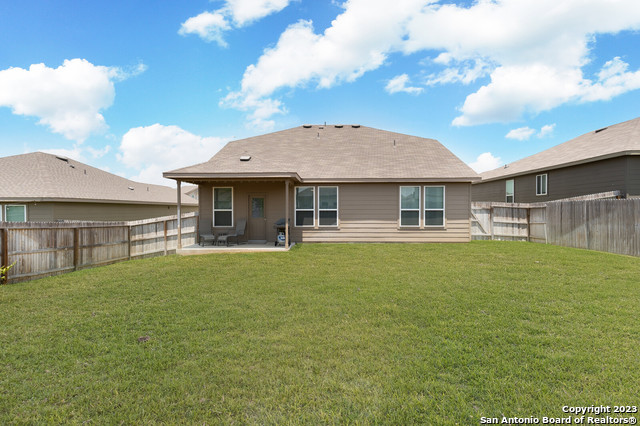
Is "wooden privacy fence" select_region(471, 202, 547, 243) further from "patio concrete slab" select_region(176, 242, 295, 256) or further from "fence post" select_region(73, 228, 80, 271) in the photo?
"fence post" select_region(73, 228, 80, 271)

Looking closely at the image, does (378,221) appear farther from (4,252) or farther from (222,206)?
(4,252)

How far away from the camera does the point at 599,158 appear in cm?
1303

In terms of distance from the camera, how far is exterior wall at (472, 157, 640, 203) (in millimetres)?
12523

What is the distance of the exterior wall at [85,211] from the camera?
1376 centimetres

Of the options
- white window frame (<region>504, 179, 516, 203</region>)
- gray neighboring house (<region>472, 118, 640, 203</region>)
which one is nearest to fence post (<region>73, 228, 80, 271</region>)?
gray neighboring house (<region>472, 118, 640, 203</region>)

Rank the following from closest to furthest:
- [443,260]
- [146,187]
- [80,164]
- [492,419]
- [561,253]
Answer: [492,419] < [443,260] < [561,253] < [80,164] < [146,187]

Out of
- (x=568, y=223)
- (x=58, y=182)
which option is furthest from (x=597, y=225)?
(x=58, y=182)

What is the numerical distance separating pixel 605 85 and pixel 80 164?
3323 centimetres

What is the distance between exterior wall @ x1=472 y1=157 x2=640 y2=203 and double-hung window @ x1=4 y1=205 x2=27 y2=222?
27150 millimetres

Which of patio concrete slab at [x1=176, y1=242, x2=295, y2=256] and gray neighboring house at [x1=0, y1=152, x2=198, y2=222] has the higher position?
gray neighboring house at [x1=0, y1=152, x2=198, y2=222]

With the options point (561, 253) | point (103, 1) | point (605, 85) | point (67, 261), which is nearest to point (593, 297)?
point (561, 253)

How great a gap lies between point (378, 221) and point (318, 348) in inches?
369

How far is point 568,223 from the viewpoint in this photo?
36.9 feet

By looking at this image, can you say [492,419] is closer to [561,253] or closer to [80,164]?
[561,253]
